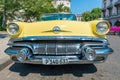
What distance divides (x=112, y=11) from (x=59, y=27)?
52.3 meters

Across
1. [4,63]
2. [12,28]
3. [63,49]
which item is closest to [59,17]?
[12,28]

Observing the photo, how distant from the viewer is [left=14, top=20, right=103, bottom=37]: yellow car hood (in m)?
5.30

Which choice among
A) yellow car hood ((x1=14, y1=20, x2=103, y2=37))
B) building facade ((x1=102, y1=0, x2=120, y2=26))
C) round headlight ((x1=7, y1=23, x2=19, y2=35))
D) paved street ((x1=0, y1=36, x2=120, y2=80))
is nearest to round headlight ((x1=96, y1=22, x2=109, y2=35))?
yellow car hood ((x1=14, y1=20, x2=103, y2=37))

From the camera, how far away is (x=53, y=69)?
6031 millimetres

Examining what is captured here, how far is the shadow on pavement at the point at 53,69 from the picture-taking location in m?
5.66

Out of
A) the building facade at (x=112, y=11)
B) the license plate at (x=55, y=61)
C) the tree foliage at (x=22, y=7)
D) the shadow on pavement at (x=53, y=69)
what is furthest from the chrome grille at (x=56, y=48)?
the building facade at (x=112, y=11)

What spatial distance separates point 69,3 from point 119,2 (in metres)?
62.2

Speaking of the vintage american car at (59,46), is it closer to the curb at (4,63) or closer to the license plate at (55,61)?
the license plate at (55,61)

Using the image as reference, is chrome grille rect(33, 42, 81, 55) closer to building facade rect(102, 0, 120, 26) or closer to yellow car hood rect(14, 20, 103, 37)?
yellow car hood rect(14, 20, 103, 37)

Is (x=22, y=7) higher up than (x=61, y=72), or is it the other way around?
(x=22, y=7)

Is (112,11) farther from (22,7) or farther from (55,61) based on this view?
(55,61)

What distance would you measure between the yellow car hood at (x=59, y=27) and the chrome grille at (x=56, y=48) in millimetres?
244

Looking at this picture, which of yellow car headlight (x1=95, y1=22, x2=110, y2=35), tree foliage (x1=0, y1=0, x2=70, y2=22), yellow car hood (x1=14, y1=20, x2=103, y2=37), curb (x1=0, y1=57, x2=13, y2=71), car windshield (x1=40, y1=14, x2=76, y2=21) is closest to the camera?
yellow car hood (x1=14, y1=20, x2=103, y2=37)

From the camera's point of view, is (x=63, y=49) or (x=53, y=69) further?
(x=53, y=69)
